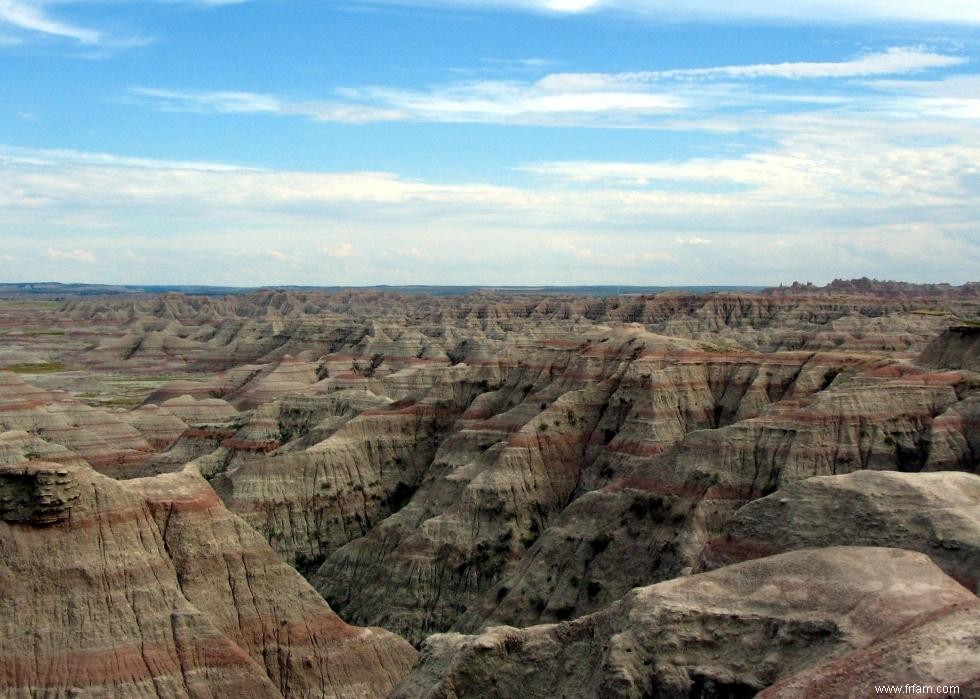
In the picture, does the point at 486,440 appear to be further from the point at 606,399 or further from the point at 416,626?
the point at 416,626

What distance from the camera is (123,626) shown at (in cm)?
4150

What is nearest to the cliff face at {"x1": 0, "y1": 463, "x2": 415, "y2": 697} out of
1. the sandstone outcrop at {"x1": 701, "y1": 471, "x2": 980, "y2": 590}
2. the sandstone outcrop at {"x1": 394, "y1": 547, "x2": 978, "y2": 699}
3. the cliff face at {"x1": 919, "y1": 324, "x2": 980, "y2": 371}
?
the sandstone outcrop at {"x1": 394, "y1": 547, "x2": 978, "y2": 699}

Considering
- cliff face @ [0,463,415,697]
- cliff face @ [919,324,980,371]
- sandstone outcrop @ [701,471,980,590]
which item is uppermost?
cliff face @ [919,324,980,371]

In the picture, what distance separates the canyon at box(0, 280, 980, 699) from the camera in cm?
2833

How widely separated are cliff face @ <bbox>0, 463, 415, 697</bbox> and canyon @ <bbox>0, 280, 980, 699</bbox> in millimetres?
97

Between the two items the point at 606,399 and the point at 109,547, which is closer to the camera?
the point at 109,547

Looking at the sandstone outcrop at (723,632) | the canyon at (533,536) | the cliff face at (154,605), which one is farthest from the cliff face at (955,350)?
the sandstone outcrop at (723,632)

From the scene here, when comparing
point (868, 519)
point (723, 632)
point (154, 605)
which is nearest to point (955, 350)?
point (868, 519)

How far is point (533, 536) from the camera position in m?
66.4

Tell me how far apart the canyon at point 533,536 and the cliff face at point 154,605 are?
97 millimetres

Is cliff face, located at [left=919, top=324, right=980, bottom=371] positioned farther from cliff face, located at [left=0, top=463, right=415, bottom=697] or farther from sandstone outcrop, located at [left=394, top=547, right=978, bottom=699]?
sandstone outcrop, located at [left=394, top=547, right=978, bottom=699]

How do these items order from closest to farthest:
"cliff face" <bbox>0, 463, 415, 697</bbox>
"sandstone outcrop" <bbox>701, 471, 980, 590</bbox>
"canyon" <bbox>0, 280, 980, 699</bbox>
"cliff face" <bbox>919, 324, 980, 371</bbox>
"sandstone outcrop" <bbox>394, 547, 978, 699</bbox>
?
"sandstone outcrop" <bbox>394, 547, 978, 699</bbox> < "canyon" <bbox>0, 280, 980, 699</bbox> < "sandstone outcrop" <bbox>701, 471, 980, 590</bbox> < "cliff face" <bbox>0, 463, 415, 697</bbox> < "cliff face" <bbox>919, 324, 980, 371</bbox>

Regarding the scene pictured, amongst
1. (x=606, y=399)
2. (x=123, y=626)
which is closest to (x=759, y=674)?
(x=123, y=626)

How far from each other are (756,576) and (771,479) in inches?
993
